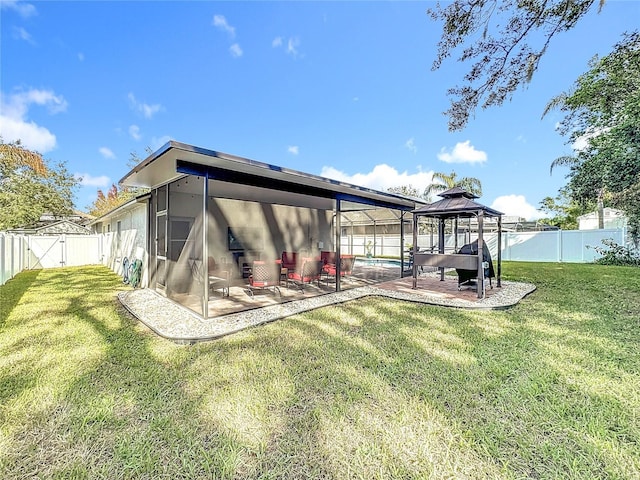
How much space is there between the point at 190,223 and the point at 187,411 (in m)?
5.33

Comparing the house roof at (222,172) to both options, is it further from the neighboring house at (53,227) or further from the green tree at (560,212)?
the green tree at (560,212)

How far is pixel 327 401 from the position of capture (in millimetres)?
2742

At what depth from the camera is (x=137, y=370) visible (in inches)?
133

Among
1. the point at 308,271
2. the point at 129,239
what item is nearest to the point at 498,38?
the point at 308,271

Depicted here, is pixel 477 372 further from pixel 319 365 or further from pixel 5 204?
pixel 5 204

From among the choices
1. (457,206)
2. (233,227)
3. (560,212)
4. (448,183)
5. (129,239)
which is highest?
(448,183)

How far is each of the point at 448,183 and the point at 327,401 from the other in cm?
2066

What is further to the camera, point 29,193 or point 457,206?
point 29,193

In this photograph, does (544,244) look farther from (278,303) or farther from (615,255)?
(278,303)

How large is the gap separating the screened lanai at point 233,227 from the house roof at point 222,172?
0.7 inches

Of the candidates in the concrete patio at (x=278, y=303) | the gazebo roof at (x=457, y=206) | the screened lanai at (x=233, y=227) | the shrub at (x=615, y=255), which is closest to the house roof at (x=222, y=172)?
the screened lanai at (x=233, y=227)

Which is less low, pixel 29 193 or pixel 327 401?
pixel 29 193

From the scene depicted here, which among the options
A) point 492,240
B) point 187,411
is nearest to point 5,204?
point 187,411

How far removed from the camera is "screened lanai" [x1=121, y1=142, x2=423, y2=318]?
534cm
